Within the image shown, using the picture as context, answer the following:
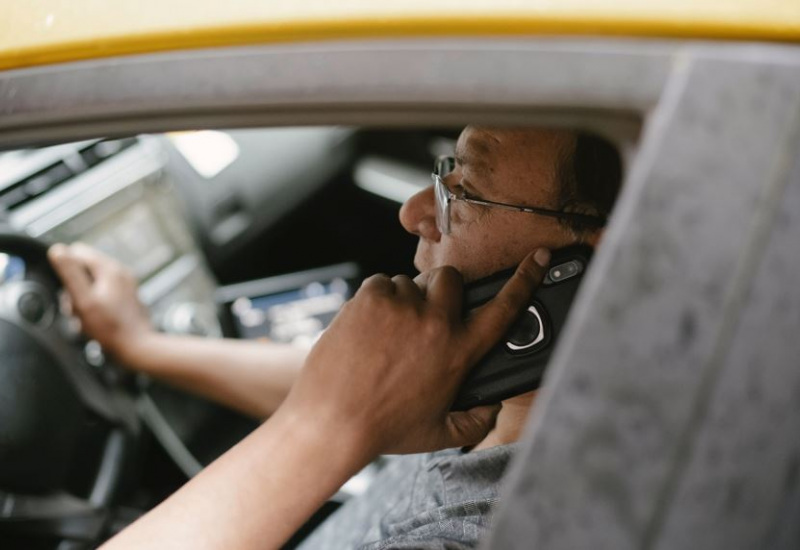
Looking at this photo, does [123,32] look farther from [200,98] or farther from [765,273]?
[765,273]

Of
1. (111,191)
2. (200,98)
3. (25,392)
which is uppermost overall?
(111,191)

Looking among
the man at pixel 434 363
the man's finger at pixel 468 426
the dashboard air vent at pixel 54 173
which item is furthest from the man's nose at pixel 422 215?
the dashboard air vent at pixel 54 173

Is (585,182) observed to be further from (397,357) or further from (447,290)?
(397,357)

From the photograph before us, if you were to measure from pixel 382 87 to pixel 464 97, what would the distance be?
0.20 ft

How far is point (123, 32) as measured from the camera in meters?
0.67

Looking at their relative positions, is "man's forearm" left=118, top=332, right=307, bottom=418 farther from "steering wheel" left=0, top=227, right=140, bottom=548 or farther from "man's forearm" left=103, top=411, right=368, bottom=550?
"man's forearm" left=103, top=411, right=368, bottom=550

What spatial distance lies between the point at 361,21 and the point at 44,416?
1.08 metres

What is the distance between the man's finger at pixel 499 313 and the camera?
0.94m

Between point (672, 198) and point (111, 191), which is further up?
point (111, 191)

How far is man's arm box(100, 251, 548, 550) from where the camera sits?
0.85 meters

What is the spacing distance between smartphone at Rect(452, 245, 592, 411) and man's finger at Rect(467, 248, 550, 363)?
13mm

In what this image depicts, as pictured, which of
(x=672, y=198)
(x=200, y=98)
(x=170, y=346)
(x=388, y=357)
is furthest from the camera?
(x=170, y=346)

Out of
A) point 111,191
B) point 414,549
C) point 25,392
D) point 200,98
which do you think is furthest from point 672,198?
point 111,191

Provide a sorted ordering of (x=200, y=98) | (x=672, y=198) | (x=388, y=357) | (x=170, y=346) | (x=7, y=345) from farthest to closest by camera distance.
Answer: (x=170, y=346) < (x=7, y=345) < (x=388, y=357) < (x=200, y=98) < (x=672, y=198)
